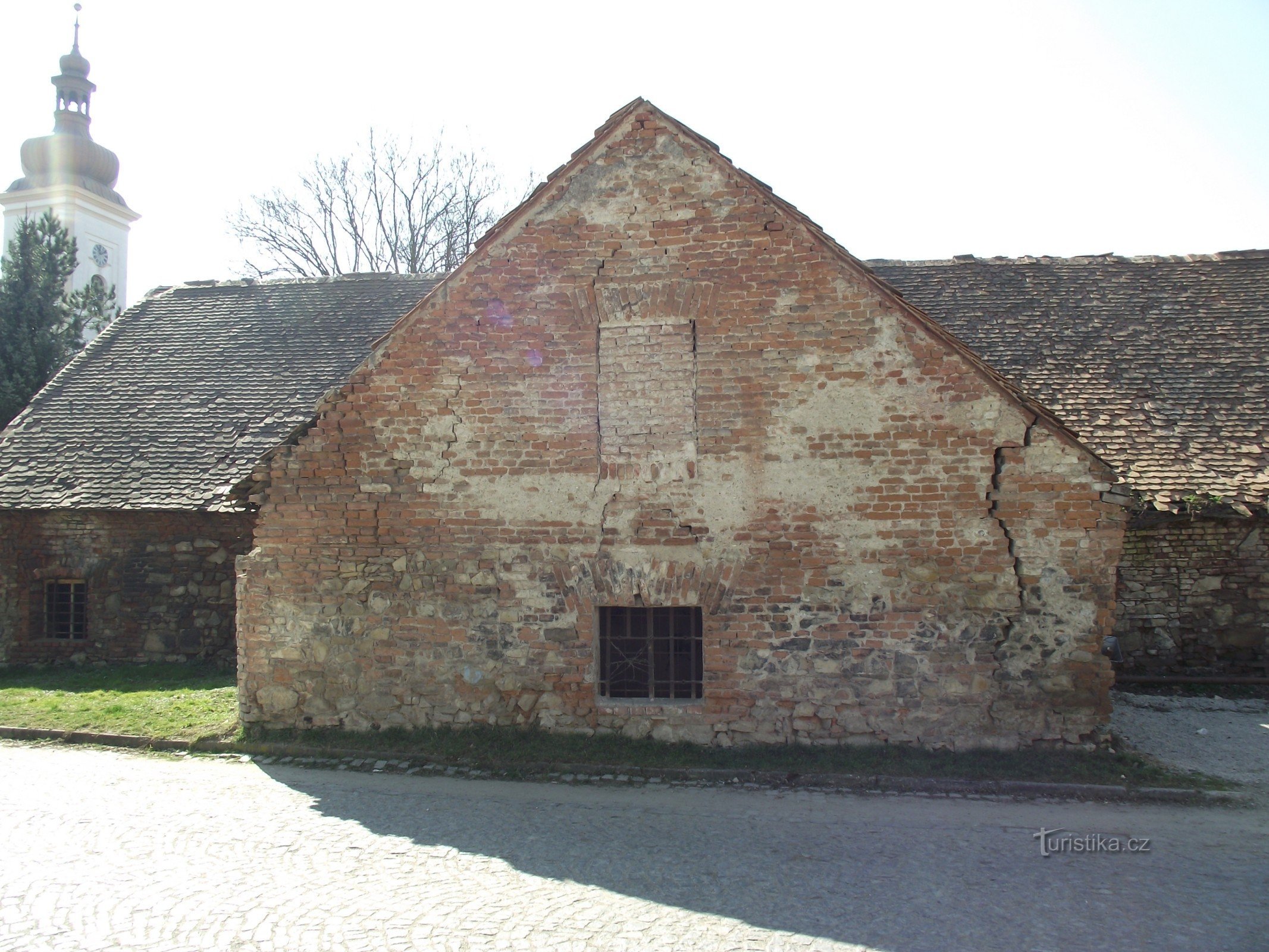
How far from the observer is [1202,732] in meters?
9.29

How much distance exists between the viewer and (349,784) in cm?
793

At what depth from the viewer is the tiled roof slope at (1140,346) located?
1148cm

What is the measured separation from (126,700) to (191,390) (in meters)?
6.38

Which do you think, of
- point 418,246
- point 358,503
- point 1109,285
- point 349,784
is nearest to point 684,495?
point 358,503

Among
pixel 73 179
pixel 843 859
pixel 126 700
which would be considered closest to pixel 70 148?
pixel 73 179

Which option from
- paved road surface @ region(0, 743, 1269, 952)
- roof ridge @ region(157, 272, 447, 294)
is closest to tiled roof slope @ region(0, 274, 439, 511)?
roof ridge @ region(157, 272, 447, 294)

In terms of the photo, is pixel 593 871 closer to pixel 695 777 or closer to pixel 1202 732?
pixel 695 777

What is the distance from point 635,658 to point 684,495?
1810mm

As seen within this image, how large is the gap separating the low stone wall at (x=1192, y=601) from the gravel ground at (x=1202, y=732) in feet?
2.86

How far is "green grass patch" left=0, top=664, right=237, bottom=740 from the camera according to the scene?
9742 mm

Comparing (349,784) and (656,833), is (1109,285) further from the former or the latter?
(349,784)

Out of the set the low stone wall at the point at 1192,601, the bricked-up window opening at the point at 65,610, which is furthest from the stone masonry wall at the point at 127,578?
the low stone wall at the point at 1192,601

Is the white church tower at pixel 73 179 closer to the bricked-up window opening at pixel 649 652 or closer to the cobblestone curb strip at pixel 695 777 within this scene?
the cobblestone curb strip at pixel 695 777

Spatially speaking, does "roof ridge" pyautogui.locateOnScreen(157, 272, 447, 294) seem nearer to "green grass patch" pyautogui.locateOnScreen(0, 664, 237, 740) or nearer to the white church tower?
"green grass patch" pyautogui.locateOnScreen(0, 664, 237, 740)
